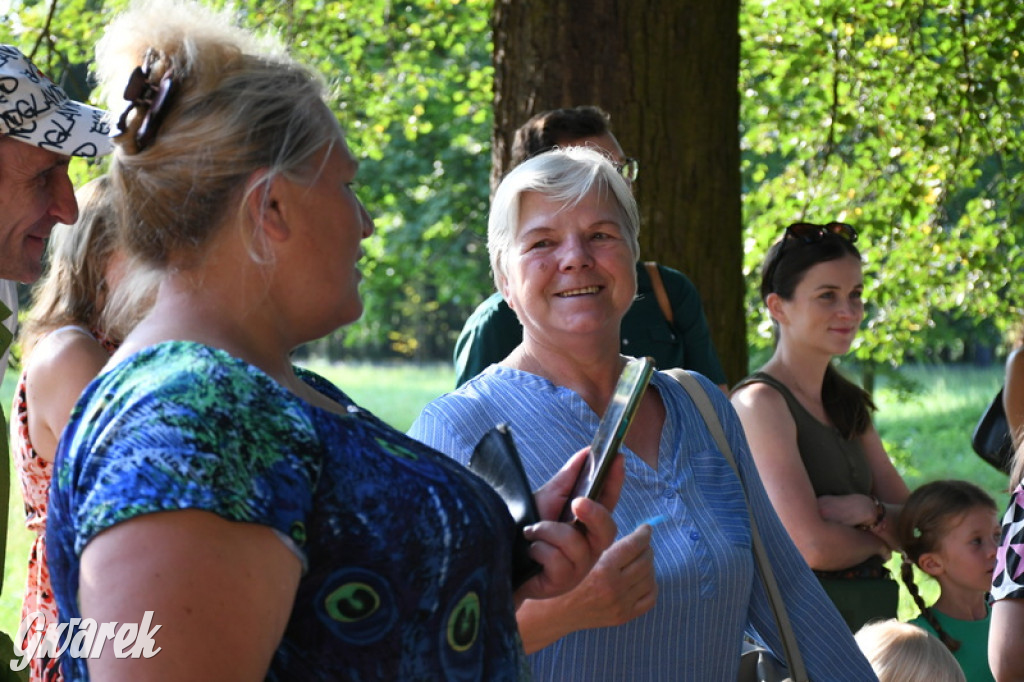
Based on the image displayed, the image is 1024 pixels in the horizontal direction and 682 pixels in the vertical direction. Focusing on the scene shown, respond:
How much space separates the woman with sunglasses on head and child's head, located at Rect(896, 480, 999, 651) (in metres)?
0.07

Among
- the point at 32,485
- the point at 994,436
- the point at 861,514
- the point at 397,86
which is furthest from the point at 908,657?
the point at 397,86

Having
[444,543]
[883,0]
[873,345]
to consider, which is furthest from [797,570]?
[873,345]

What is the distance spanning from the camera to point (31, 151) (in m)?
2.41

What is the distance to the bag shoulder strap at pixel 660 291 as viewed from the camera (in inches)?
142

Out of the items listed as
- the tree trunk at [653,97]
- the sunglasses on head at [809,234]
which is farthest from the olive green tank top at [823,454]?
the tree trunk at [653,97]

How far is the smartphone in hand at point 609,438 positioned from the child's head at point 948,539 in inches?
95.4

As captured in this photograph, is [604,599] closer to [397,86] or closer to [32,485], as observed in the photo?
[32,485]

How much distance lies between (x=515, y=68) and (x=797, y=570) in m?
2.85

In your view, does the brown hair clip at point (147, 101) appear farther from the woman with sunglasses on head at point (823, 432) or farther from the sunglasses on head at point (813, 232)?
the sunglasses on head at point (813, 232)

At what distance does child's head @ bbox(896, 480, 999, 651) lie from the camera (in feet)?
12.7

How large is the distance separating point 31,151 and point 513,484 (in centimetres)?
130

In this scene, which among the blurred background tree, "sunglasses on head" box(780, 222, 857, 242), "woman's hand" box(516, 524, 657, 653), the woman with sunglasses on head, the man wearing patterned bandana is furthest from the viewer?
the blurred background tree

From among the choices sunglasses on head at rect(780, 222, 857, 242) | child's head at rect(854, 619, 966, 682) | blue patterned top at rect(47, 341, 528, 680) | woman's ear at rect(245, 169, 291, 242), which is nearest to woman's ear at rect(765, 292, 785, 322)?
sunglasses on head at rect(780, 222, 857, 242)

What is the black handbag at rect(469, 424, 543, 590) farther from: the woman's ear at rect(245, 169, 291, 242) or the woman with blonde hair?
the woman's ear at rect(245, 169, 291, 242)
